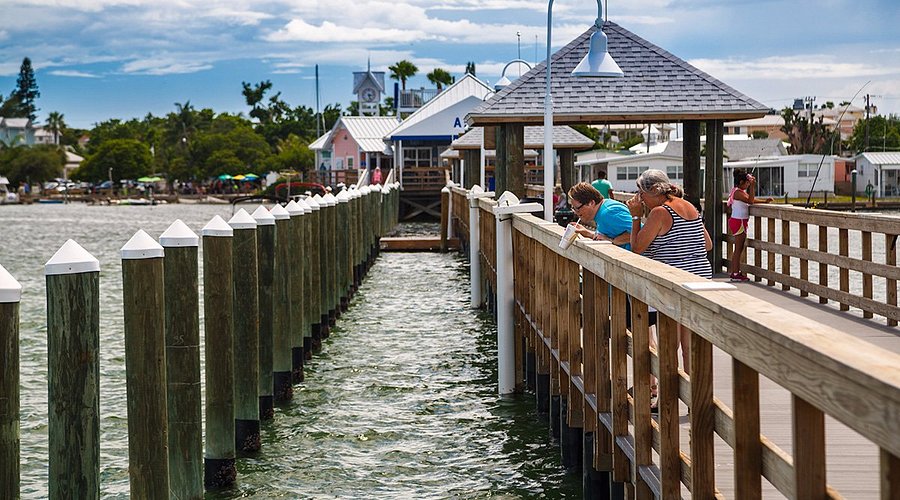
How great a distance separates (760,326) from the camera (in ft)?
11.1

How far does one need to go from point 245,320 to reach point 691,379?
16.7ft

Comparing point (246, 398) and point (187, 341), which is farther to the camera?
point (246, 398)

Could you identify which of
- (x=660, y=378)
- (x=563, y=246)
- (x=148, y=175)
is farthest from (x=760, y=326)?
(x=148, y=175)

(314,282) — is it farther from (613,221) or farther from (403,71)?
(403,71)

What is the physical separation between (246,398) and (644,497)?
424 centimetres

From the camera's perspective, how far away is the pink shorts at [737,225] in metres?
13.9

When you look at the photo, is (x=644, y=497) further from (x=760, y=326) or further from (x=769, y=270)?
(x=769, y=270)

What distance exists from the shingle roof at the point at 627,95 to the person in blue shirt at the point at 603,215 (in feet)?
→ 19.7

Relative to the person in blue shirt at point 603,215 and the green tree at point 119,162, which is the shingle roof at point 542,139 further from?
the green tree at point 119,162

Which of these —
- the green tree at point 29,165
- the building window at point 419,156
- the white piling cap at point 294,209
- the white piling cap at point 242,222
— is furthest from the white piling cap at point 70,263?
the green tree at point 29,165

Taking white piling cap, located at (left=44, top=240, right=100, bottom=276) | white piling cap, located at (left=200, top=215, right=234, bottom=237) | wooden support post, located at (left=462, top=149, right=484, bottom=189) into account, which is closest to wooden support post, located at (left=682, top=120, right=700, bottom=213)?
white piling cap, located at (left=200, top=215, right=234, bottom=237)

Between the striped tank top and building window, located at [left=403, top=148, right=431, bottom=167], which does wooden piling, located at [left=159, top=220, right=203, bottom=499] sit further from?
building window, located at [left=403, top=148, right=431, bottom=167]

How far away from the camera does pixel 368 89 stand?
117 metres

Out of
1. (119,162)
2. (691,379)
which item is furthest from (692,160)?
(119,162)
